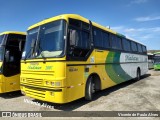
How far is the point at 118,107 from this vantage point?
7125mm

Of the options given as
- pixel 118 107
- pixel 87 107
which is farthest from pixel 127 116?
Answer: pixel 87 107

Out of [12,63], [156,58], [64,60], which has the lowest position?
[12,63]

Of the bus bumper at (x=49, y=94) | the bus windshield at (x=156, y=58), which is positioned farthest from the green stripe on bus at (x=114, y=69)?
the bus windshield at (x=156, y=58)

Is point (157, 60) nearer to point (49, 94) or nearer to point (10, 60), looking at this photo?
point (10, 60)

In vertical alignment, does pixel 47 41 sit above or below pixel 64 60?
above

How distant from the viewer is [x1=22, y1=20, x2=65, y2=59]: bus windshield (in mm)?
6605

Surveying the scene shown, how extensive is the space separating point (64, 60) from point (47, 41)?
1.14 m

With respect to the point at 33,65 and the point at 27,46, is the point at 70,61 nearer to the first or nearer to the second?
the point at 33,65

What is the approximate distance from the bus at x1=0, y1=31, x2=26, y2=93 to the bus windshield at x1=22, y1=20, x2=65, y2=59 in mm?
1749

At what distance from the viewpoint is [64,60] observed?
6391 mm

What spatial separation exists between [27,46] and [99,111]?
397 centimetres

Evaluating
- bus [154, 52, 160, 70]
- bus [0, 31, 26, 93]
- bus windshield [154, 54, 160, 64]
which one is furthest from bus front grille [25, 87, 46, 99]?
bus windshield [154, 54, 160, 64]

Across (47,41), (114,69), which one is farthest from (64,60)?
(114,69)

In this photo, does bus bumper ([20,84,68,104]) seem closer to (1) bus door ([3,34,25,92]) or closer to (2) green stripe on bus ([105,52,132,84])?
(1) bus door ([3,34,25,92])
